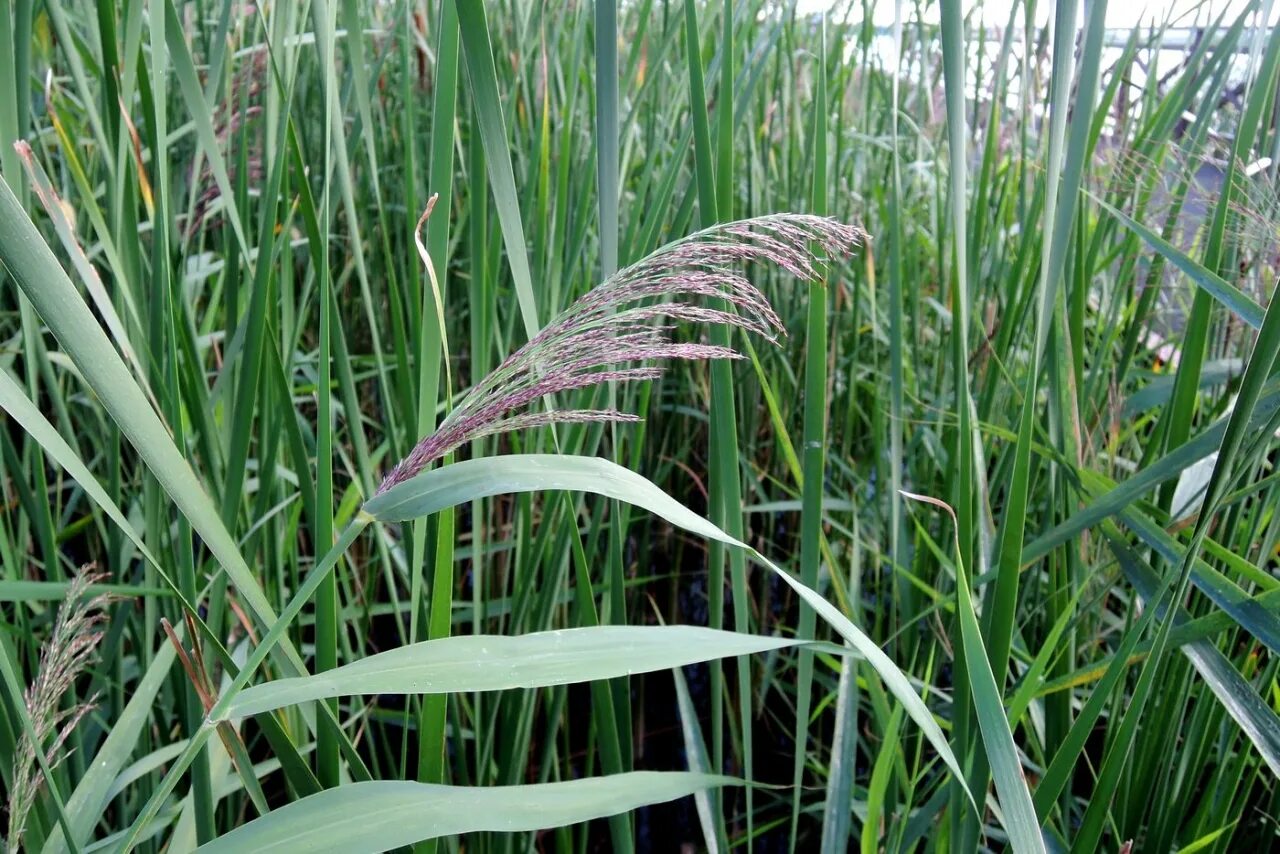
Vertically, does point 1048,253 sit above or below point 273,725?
above

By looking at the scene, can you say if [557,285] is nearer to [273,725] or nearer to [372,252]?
[273,725]

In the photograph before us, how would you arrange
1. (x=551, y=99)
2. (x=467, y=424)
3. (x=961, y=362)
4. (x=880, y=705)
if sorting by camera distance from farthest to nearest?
(x=551, y=99) → (x=880, y=705) → (x=961, y=362) → (x=467, y=424)

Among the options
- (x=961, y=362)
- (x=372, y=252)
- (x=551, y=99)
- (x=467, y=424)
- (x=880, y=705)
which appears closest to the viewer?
(x=467, y=424)

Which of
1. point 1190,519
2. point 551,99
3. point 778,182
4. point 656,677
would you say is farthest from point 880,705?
point 778,182

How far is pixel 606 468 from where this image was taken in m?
0.41

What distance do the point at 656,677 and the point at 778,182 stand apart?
74cm

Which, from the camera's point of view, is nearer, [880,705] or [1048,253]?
[1048,253]

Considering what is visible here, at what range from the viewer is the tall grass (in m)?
0.40

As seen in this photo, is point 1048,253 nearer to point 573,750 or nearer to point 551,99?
point 551,99

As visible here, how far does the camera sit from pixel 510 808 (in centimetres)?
40

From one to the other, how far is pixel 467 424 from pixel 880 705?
1.50ft

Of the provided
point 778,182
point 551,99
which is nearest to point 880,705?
point 551,99

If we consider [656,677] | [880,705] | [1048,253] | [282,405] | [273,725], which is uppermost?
[1048,253]

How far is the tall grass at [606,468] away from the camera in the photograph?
40 cm
